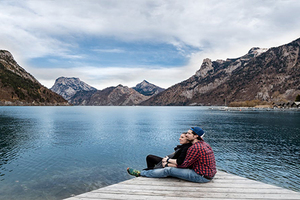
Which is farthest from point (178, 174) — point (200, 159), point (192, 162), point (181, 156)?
point (200, 159)

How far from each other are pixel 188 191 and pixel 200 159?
5.15ft

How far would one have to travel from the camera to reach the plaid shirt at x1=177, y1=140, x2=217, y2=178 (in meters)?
9.76

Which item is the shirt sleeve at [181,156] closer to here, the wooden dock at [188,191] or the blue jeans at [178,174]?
the blue jeans at [178,174]

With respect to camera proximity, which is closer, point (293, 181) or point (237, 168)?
point (293, 181)

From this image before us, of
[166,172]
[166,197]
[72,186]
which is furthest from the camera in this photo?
[72,186]

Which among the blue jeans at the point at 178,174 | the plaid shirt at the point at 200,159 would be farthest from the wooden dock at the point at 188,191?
the plaid shirt at the point at 200,159

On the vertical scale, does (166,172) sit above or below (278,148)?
above

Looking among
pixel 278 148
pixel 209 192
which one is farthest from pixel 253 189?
pixel 278 148

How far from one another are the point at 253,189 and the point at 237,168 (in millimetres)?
13904

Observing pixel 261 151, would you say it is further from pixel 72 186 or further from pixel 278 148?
pixel 72 186

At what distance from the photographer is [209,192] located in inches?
355

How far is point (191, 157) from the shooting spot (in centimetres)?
984

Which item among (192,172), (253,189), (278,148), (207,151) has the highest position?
(207,151)

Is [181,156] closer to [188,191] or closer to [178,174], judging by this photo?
[178,174]
